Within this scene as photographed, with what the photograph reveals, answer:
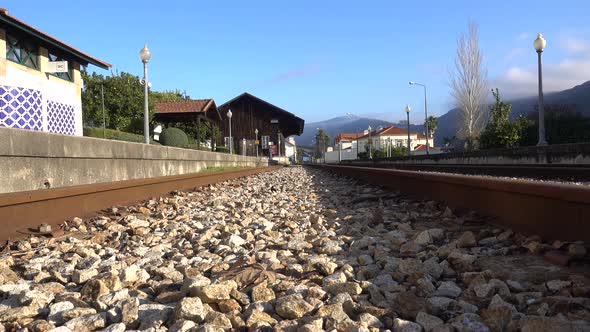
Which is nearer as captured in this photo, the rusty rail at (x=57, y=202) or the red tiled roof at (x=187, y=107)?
the rusty rail at (x=57, y=202)

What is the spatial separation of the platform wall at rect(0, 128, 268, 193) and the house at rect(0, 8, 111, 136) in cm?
532

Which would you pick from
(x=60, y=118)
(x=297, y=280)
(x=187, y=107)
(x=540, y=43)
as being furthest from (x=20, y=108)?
(x=187, y=107)

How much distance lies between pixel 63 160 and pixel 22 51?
1172 centimetres

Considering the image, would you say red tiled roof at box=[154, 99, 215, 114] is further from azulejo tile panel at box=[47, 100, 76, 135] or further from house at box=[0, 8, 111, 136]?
azulejo tile panel at box=[47, 100, 76, 135]

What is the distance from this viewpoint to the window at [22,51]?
14.1 m

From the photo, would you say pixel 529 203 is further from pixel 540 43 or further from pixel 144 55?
pixel 540 43

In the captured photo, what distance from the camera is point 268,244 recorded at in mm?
3703

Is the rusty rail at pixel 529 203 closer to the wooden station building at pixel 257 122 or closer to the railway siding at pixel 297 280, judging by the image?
the railway siding at pixel 297 280

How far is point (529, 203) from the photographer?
3.22 meters

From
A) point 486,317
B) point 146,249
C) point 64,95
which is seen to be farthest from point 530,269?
point 64,95

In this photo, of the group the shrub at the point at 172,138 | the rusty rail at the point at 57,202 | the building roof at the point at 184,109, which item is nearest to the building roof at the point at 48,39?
the shrub at the point at 172,138

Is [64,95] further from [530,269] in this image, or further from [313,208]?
[530,269]

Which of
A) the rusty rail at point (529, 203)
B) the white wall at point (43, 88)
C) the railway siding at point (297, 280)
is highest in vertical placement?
the white wall at point (43, 88)

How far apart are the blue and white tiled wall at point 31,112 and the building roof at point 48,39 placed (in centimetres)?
184
